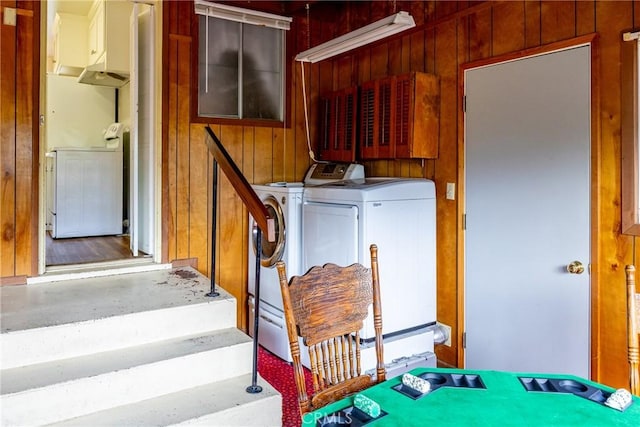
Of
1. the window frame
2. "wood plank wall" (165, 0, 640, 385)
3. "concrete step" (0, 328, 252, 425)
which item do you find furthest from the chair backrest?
the window frame

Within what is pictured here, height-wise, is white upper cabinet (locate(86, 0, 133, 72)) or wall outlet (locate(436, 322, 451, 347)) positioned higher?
white upper cabinet (locate(86, 0, 133, 72))

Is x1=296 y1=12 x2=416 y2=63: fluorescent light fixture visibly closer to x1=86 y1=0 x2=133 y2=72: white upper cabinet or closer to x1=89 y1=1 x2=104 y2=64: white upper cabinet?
x1=86 y1=0 x2=133 y2=72: white upper cabinet

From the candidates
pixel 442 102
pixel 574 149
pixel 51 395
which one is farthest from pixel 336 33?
pixel 51 395

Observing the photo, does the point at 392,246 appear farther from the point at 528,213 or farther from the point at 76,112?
the point at 76,112

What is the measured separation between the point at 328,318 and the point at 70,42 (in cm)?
570

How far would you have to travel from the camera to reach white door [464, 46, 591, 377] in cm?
267

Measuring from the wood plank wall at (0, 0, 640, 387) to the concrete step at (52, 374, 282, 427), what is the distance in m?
1.55

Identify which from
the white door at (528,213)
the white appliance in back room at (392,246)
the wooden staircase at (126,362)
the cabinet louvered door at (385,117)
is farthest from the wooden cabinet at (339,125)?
the wooden staircase at (126,362)

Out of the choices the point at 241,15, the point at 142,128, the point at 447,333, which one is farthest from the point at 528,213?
the point at 142,128

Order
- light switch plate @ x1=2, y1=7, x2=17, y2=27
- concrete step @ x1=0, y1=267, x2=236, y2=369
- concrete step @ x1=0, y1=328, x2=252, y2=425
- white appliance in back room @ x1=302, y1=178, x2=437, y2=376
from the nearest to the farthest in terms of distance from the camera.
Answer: concrete step @ x1=0, y1=328, x2=252, y2=425 → concrete step @ x1=0, y1=267, x2=236, y2=369 → white appliance in back room @ x1=302, y1=178, x2=437, y2=376 → light switch plate @ x1=2, y1=7, x2=17, y2=27

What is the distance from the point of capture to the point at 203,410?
2342 mm

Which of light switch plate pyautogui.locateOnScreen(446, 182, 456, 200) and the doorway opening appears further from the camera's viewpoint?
the doorway opening

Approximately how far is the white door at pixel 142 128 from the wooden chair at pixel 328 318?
98.7 inches

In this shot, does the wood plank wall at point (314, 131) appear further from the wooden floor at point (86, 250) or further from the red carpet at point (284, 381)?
the red carpet at point (284, 381)
